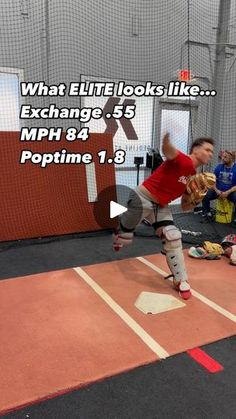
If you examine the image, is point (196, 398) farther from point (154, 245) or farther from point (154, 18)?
point (154, 18)

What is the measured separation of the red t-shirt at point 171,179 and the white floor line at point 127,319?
108 cm

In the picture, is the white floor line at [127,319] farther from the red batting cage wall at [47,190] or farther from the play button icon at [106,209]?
the play button icon at [106,209]

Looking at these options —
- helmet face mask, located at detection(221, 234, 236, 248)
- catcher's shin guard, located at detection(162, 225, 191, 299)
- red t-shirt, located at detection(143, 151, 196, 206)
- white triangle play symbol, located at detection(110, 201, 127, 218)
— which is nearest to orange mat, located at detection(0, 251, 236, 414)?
catcher's shin guard, located at detection(162, 225, 191, 299)

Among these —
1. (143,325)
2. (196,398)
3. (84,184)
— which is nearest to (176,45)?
(84,184)

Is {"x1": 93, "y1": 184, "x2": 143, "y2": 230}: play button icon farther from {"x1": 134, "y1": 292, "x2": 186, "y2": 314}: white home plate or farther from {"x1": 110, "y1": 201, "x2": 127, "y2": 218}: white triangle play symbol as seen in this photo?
{"x1": 134, "y1": 292, "x2": 186, "y2": 314}: white home plate

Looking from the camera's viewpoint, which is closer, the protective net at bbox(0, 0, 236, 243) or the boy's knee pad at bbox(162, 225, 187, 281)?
the boy's knee pad at bbox(162, 225, 187, 281)

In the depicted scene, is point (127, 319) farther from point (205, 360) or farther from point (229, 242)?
point (229, 242)

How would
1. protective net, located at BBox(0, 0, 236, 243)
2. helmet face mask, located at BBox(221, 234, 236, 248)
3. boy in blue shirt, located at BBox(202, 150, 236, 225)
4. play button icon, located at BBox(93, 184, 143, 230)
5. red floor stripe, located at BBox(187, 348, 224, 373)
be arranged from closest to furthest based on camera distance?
red floor stripe, located at BBox(187, 348, 224, 373) < helmet face mask, located at BBox(221, 234, 236, 248) < protective net, located at BBox(0, 0, 236, 243) < play button icon, located at BBox(93, 184, 143, 230) < boy in blue shirt, located at BBox(202, 150, 236, 225)

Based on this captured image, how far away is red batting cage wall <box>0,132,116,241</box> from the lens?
515 centimetres

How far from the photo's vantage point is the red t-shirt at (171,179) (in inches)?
134

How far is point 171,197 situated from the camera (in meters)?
3.57

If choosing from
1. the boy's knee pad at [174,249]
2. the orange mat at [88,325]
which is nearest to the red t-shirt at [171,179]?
the boy's knee pad at [174,249]

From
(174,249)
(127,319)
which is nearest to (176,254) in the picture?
(174,249)

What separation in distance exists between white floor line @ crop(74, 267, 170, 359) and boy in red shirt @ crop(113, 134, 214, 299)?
0.68 m
